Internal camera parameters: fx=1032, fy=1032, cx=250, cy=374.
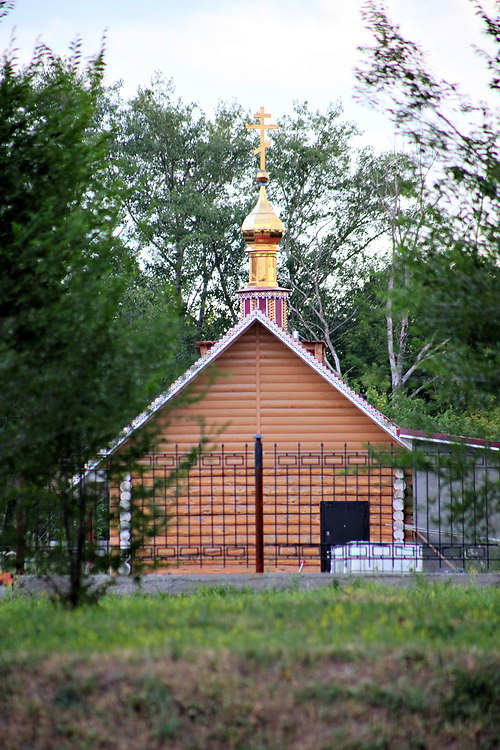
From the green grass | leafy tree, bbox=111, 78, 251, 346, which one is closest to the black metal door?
the green grass

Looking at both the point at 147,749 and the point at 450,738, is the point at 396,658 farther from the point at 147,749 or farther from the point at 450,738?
the point at 147,749

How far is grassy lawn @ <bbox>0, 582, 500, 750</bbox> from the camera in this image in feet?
18.0

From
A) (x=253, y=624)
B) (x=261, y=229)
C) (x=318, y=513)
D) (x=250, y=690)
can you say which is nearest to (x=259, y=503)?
(x=253, y=624)

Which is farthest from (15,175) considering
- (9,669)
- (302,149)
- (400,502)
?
(302,149)

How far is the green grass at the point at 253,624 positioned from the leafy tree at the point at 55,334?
553 mm

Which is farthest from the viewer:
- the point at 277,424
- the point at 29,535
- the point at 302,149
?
the point at 302,149

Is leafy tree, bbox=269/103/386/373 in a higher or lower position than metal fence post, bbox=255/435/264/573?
higher

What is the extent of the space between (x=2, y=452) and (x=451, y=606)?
3.31 meters

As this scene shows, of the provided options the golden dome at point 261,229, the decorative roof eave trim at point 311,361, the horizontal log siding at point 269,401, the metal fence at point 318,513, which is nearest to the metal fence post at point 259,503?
the metal fence at point 318,513

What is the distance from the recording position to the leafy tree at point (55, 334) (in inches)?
259

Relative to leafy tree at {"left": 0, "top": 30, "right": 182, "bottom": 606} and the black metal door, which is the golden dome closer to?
the black metal door

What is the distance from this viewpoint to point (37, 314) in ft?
21.8

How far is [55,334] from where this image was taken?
663 centimetres

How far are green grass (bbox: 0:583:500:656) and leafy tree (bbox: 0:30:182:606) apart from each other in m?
0.55
